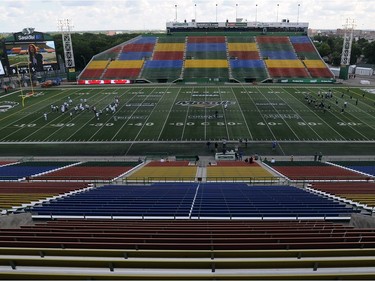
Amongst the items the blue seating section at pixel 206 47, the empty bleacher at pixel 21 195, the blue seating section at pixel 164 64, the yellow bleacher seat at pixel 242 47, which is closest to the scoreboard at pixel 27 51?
the blue seating section at pixel 164 64

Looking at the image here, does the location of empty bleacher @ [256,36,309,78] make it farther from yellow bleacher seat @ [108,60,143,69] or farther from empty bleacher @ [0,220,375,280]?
empty bleacher @ [0,220,375,280]

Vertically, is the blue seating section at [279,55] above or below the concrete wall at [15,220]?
above

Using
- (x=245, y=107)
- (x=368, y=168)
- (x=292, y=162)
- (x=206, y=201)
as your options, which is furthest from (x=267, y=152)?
(x=206, y=201)

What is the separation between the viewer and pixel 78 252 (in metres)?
3.54

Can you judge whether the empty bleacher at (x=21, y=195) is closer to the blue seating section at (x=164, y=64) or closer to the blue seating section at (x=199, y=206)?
the blue seating section at (x=199, y=206)

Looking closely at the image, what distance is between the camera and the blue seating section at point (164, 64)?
2372 inches

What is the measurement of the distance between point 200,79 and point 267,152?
107 ft

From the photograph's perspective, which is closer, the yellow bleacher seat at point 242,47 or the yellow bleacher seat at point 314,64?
the yellow bleacher seat at point 314,64

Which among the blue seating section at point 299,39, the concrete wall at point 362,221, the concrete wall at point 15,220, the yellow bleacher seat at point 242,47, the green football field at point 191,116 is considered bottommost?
the green football field at point 191,116

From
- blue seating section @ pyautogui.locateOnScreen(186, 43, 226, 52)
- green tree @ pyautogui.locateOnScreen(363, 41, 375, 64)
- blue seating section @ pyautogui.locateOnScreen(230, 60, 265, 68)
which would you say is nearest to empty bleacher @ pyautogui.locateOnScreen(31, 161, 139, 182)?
blue seating section @ pyautogui.locateOnScreen(230, 60, 265, 68)

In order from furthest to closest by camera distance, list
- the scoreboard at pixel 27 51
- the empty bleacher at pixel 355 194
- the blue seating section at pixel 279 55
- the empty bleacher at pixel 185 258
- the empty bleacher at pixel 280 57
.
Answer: the blue seating section at pixel 279 55
the empty bleacher at pixel 280 57
the scoreboard at pixel 27 51
the empty bleacher at pixel 355 194
the empty bleacher at pixel 185 258

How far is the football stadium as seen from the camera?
11.5 ft

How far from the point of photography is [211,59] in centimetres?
6250

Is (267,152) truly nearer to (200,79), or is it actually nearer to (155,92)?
(155,92)
